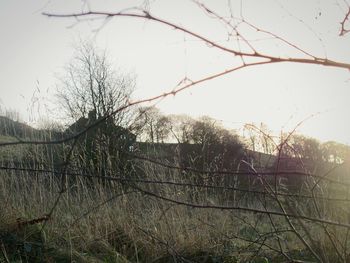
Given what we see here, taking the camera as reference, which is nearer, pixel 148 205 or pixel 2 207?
pixel 2 207

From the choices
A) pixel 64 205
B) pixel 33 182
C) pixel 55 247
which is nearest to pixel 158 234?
pixel 55 247

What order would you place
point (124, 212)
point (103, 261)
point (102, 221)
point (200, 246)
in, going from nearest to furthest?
1. point (103, 261)
2. point (200, 246)
3. point (102, 221)
4. point (124, 212)

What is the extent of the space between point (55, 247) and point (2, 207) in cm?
106

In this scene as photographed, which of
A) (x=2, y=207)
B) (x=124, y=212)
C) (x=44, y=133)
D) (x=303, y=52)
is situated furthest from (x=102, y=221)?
(x=303, y=52)

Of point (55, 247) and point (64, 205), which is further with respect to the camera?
point (64, 205)

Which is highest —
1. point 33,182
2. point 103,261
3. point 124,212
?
point 33,182

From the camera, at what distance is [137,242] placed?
163 inches

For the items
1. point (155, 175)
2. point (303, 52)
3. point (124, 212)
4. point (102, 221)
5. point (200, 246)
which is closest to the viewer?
point (303, 52)

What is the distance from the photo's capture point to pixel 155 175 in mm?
5645

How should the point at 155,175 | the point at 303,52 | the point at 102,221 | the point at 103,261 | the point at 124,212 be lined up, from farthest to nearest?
the point at 155,175 → the point at 124,212 → the point at 102,221 → the point at 103,261 → the point at 303,52

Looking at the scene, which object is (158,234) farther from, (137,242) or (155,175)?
→ (155,175)

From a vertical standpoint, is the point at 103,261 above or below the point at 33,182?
below

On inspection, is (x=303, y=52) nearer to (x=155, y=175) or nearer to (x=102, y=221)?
(x=102, y=221)

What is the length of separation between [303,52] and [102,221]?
13.1 ft
